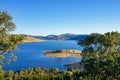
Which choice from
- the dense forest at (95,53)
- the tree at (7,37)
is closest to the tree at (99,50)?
the dense forest at (95,53)

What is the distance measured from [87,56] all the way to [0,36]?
28.6 meters

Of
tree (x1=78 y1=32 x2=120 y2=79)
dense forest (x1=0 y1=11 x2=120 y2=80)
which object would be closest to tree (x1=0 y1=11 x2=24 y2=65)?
dense forest (x1=0 y1=11 x2=120 y2=80)

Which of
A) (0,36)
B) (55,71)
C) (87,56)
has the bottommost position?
(55,71)

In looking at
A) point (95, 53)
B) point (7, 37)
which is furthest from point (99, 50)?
point (7, 37)

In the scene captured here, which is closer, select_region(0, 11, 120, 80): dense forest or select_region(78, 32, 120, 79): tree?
select_region(0, 11, 120, 80): dense forest

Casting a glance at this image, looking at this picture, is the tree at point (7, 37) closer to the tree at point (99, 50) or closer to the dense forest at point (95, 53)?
the dense forest at point (95, 53)

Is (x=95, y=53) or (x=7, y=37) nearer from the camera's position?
(x=7, y=37)

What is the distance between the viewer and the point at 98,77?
51.5 m

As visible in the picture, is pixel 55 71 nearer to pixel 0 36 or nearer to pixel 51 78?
pixel 51 78

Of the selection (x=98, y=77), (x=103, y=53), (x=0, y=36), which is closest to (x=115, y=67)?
(x=98, y=77)

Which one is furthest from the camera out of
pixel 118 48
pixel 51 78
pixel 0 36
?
pixel 118 48

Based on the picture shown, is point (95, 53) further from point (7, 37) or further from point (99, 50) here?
point (7, 37)

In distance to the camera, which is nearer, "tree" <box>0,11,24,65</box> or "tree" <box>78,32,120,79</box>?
"tree" <box>0,11,24,65</box>

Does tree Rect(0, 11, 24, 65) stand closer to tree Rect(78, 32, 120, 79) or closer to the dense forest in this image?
the dense forest
